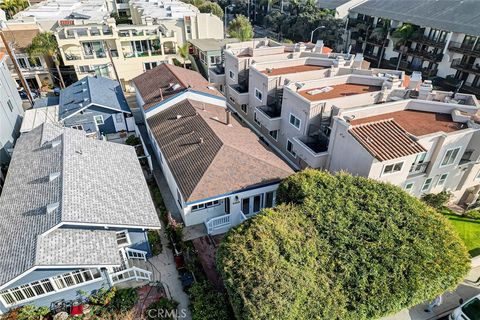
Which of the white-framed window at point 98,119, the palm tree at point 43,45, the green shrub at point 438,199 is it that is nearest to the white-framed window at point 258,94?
the white-framed window at point 98,119

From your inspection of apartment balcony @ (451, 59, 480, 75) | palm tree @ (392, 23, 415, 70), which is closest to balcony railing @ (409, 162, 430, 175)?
apartment balcony @ (451, 59, 480, 75)

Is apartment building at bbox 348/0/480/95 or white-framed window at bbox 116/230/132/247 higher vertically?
apartment building at bbox 348/0/480/95

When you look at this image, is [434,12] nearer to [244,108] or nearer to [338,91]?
[338,91]

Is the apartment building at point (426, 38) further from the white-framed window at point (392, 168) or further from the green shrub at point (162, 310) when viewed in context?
the green shrub at point (162, 310)

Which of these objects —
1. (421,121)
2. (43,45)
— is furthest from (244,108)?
(43,45)

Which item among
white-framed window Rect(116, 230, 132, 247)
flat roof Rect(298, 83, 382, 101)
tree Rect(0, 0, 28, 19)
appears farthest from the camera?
tree Rect(0, 0, 28, 19)

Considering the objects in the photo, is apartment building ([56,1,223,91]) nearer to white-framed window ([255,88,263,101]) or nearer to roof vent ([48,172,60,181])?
white-framed window ([255,88,263,101])

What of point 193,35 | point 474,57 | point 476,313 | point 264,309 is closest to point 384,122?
point 476,313
